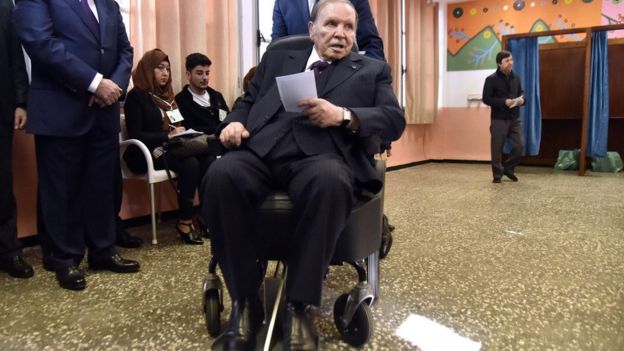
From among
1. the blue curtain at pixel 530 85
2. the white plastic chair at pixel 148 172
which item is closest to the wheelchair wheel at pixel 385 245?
the white plastic chair at pixel 148 172

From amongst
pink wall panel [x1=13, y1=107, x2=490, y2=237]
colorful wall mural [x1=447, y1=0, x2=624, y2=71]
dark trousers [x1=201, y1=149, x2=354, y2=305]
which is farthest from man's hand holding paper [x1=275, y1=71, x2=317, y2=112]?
colorful wall mural [x1=447, y1=0, x2=624, y2=71]

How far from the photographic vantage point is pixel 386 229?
2.07m

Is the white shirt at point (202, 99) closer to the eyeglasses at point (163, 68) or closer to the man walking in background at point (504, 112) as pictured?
the eyeglasses at point (163, 68)

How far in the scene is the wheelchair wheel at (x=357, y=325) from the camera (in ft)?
3.98

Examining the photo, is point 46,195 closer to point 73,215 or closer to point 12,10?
point 73,215

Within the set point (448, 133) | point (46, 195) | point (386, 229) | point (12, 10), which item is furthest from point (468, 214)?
point (448, 133)

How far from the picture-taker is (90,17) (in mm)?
1768

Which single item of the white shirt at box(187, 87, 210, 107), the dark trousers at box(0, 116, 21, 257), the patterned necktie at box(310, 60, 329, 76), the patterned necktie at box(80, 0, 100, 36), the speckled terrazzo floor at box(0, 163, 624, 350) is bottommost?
the speckled terrazzo floor at box(0, 163, 624, 350)

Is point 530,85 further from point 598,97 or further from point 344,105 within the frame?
point 344,105

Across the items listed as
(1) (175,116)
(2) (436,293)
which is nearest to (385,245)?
(2) (436,293)

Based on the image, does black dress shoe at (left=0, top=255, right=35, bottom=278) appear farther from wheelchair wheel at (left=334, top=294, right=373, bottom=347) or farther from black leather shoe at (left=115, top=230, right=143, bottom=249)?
wheelchair wheel at (left=334, top=294, right=373, bottom=347)

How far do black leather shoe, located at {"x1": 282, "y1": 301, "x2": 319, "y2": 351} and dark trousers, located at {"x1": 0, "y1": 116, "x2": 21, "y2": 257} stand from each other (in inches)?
55.9

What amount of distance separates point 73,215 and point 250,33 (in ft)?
6.96

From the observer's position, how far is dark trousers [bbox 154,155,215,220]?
7.92 feet
